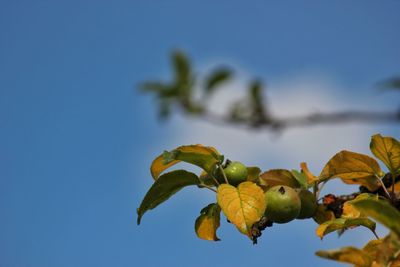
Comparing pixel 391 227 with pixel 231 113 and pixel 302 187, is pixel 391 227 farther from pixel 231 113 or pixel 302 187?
pixel 231 113

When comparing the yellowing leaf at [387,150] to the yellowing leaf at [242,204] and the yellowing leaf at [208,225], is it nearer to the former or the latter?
the yellowing leaf at [242,204]

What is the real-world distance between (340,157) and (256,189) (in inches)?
18.0

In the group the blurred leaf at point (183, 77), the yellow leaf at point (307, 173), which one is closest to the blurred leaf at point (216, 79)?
the blurred leaf at point (183, 77)

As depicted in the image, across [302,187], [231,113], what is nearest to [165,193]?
[302,187]

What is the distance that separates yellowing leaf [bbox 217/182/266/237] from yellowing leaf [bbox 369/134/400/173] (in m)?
0.61

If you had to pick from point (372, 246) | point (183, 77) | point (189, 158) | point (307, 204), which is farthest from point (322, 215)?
point (183, 77)

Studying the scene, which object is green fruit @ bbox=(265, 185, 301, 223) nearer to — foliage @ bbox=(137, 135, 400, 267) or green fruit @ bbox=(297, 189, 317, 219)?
foliage @ bbox=(137, 135, 400, 267)

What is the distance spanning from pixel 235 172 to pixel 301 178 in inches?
17.3

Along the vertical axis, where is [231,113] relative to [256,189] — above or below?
above

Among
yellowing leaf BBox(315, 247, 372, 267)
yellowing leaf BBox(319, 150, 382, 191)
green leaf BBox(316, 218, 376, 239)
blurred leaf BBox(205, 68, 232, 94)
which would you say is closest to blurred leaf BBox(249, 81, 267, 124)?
blurred leaf BBox(205, 68, 232, 94)

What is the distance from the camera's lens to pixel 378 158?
9.40 feet

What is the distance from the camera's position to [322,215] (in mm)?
3057

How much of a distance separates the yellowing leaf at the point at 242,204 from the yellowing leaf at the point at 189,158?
164 millimetres

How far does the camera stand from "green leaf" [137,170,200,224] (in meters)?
2.74
